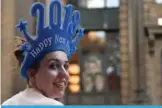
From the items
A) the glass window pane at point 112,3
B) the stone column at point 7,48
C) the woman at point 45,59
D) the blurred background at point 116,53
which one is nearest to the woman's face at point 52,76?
the woman at point 45,59

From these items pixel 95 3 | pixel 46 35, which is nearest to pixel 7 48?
pixel 46 35

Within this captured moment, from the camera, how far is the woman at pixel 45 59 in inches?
67.5

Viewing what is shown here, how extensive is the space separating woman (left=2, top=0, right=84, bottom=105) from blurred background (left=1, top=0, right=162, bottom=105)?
1076cm

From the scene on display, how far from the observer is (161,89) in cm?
1298

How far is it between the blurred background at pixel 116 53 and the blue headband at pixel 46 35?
10.8 metres

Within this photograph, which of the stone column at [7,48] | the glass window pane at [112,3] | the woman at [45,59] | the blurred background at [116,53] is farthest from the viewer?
the glass window pane at [112,3]

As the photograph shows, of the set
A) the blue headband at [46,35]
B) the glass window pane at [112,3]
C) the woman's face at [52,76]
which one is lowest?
the woman's face at [52,76]

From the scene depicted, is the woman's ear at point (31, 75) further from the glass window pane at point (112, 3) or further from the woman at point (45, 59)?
the glass window pane at point (112, 3)

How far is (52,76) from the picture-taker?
1717 mm

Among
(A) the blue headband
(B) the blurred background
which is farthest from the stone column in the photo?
(B) the blurred background

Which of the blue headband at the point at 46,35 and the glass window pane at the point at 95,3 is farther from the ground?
the glass window pane at the point at 95,3

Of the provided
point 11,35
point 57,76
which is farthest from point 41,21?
point 11,35

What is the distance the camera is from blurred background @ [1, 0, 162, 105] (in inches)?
499

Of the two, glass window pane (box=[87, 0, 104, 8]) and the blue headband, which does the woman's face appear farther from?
glass window pane (box=[87, 0, 104, 8])
